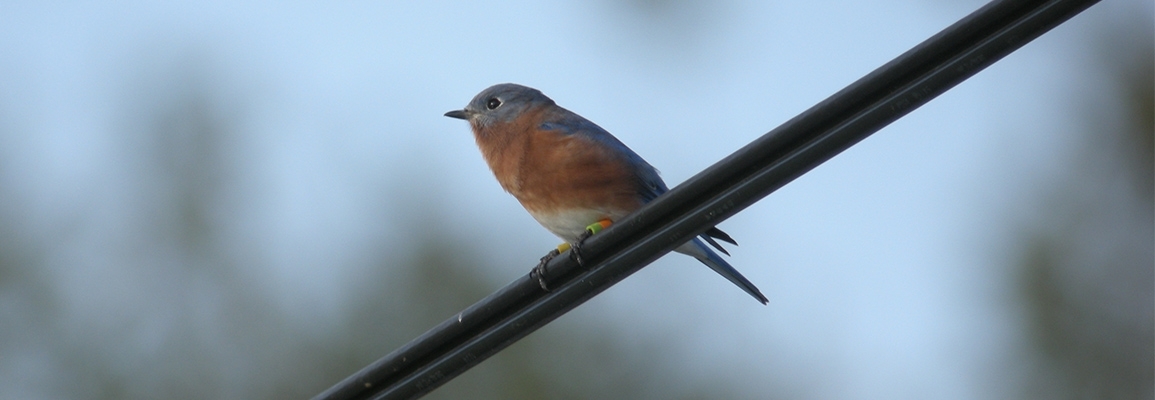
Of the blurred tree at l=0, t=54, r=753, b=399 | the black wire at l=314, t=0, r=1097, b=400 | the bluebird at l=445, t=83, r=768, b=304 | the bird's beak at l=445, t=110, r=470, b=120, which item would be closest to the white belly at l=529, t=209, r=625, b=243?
the bluebird at l=445, t=83, r=768, b=304

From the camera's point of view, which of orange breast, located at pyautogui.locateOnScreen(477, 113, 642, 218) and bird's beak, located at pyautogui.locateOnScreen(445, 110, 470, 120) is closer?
orange breast, located at pyautogui.locateOnScreen(477, 113, 642, 218)

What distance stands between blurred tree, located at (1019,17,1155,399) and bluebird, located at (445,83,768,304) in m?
10.9

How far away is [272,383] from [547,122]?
44.7 ft

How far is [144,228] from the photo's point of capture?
20.8m

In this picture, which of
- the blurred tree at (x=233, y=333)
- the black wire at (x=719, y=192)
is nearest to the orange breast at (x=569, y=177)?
the black wire at (x=719, y=192)

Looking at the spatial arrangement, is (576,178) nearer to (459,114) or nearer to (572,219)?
(572,219)

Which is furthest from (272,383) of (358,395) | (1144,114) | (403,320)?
(358,395)

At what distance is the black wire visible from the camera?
269 cm

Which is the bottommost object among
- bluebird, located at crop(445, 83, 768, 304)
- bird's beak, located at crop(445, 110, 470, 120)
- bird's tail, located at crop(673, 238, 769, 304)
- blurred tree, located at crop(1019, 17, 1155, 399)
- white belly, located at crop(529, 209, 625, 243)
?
blurred tree, located at crop(1019, 17, 1155, 399)

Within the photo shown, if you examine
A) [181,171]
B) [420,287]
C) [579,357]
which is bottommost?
[579,357]

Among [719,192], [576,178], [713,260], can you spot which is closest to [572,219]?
[576,178]

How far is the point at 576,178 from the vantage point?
5375 mm

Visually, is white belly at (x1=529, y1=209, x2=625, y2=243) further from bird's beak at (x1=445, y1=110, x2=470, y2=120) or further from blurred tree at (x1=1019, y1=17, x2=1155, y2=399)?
blurred tree at (x1=1019, y1=17, x2=1155, y2=399)

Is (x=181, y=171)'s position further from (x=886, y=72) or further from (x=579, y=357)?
(x=886, y=72)
